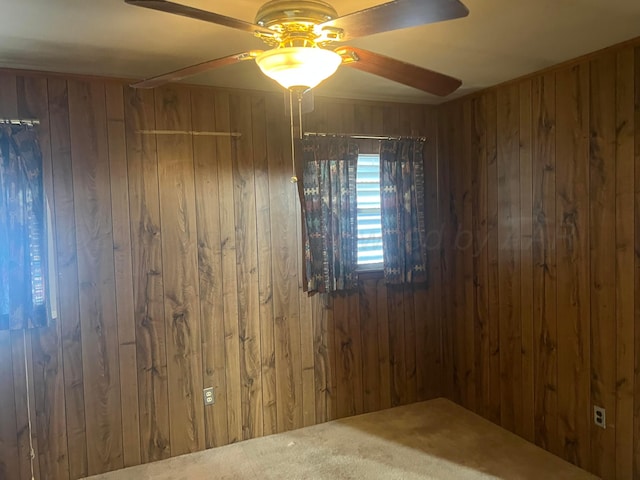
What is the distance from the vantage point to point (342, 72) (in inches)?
112

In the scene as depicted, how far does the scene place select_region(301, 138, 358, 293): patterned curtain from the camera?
338 centimetres

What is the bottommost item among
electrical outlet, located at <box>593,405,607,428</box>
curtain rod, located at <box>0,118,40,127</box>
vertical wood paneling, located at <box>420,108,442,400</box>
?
electrical outlet, located at <box>593,405,607,428</box>

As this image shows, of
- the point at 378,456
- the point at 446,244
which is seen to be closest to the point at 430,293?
the point at 446,244

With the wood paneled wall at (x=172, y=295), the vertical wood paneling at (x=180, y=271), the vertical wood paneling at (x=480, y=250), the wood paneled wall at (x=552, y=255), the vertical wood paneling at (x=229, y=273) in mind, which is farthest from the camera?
the vertical wood paneling at (x=480, y=250)

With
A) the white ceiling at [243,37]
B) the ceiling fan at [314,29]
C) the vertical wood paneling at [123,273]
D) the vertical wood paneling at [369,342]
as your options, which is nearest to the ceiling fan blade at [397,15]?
the ceiling fan at [314,29]

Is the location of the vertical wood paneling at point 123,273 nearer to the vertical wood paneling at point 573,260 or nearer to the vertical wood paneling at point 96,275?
the vertical wood paneling at point 96,275

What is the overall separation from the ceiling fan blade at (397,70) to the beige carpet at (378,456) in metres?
2.18

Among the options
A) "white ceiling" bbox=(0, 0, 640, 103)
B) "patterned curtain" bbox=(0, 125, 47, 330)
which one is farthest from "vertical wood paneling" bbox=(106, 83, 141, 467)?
"patterned curtain" bbox=(0, 125, 47, 330)

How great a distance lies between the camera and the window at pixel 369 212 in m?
3.67

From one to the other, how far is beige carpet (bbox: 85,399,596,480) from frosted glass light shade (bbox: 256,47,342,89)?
2.26 metres

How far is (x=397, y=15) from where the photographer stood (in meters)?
1.43

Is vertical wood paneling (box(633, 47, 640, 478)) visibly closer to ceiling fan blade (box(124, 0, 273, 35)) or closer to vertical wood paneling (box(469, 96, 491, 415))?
vertical wood paneling (box(469, 96, 491, 415))

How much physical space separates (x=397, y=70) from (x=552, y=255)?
5.74 feet

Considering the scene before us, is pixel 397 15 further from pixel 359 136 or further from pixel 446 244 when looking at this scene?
pixel 446 244
